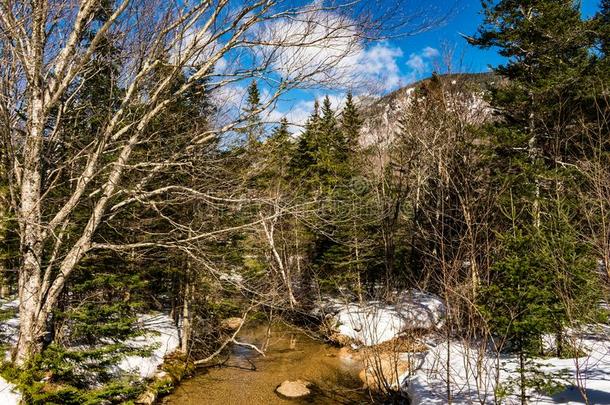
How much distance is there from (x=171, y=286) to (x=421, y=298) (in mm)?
9305

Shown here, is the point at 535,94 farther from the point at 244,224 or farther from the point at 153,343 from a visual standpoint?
the point at 153,343

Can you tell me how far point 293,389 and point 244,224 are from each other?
160 inches

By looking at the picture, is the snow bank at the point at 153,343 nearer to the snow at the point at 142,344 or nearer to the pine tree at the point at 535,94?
the snow at the point at 142,344

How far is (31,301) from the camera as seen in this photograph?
5.88 m

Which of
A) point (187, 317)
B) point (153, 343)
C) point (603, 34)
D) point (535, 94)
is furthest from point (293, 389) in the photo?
point (603, 34)

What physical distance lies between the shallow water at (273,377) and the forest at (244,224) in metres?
0.10

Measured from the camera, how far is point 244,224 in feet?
29.3

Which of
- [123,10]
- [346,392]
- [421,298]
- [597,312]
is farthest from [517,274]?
[421,298]

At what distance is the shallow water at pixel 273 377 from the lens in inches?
348

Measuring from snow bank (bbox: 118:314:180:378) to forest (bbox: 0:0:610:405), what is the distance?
9 cm

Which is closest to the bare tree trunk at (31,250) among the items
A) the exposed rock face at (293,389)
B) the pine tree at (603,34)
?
the exposed rock face at (293,389)

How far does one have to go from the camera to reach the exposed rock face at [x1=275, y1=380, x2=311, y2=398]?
29.6ft

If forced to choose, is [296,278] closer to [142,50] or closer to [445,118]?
[445,118]

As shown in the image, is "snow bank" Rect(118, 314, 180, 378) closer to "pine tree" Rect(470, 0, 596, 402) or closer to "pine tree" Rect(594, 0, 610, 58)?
"pine tree" Rect(470, 0, 596, 402)
